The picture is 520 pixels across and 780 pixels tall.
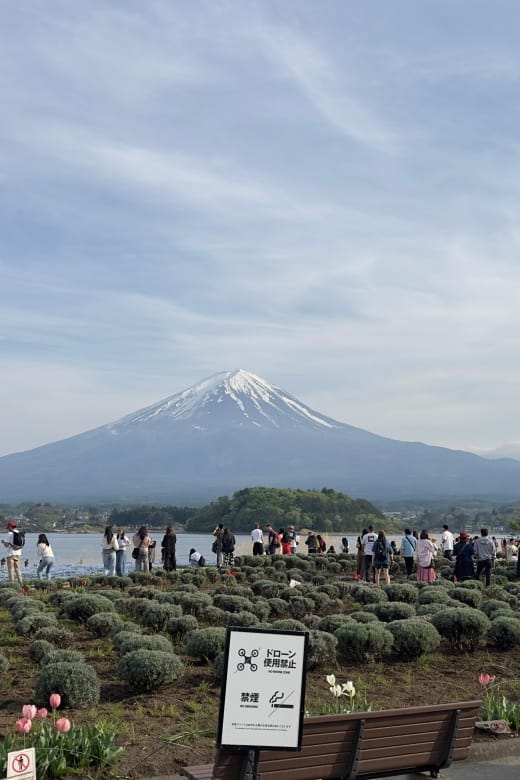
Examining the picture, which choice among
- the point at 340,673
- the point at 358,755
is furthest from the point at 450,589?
the point at 358,755

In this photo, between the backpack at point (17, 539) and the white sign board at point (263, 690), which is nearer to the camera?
the white sign board at point (263, 690)

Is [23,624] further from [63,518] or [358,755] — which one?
[63,518]

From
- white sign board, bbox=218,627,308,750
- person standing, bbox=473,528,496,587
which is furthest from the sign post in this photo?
person standing, bbox=473,528,496,587

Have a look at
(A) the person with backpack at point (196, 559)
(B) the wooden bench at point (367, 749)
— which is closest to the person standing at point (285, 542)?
(A) the person with backpack at point (196, 559)

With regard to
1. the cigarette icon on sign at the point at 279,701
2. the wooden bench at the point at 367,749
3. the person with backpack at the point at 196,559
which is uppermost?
the person with backpack at the point at 196,559

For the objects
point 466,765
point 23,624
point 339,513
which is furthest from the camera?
point 339,513

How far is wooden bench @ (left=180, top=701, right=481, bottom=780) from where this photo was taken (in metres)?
5.81

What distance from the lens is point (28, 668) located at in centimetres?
1073

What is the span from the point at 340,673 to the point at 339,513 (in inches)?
3049

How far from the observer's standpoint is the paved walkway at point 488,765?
7000mm

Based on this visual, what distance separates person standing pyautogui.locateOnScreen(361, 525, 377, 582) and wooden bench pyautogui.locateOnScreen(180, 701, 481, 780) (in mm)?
Result: 16143

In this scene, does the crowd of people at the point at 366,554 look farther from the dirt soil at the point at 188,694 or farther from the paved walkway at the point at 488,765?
the paved walkway at the point at 488,765

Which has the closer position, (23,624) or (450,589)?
(23,624)

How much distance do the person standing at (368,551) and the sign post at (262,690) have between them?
1728 centimetres
